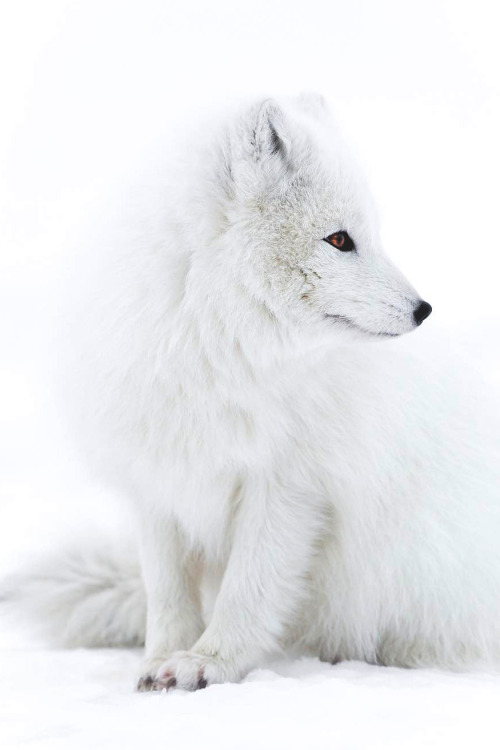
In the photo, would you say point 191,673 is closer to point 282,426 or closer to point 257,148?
point 282,426

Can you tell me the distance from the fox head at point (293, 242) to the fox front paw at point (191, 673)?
91cm

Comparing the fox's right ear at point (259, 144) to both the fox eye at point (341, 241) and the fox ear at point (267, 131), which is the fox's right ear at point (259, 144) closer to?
the fox ear at point (267, 131)

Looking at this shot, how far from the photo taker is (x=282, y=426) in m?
2.47

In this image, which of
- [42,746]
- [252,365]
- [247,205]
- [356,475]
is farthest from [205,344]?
[42,746]

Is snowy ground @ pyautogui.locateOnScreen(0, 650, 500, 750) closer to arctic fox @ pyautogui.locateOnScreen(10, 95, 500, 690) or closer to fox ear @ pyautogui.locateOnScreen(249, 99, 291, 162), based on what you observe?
arctic fox @ pyautogui.locateOnScreen(10, 95, 500, 690)

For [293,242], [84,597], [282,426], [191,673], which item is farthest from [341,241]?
[84,597]

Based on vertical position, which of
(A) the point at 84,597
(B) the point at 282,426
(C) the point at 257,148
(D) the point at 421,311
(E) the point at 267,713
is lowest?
(A) the point at 84,597

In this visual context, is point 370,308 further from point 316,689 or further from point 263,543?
point 316,689

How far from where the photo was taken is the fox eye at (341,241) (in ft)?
8.10

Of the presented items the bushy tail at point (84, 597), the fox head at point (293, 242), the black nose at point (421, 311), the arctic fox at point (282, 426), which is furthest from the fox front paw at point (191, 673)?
the black nose at point (421, 311)

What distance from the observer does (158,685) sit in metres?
2.46

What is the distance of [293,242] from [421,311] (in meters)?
0.38

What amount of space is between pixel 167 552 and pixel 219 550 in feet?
0.62

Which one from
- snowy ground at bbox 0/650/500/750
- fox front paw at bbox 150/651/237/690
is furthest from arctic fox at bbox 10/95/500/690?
snowy ground at bbox 0/650/500/750
